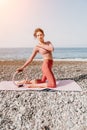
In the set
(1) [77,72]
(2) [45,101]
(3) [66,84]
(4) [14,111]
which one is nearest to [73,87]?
(3) [66,84]

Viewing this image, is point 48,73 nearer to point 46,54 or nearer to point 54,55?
point 46,54

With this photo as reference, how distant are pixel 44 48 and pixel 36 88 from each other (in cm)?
30

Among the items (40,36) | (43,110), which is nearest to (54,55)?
(40,36)

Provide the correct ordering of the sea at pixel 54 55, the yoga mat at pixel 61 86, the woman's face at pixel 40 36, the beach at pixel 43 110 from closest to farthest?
the beach at pixel 43 110, the yoga mat at pixel 61 86, the woman's face at pixel 40 36, the sea at pixel 54 55

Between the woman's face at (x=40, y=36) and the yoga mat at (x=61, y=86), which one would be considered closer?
the yoga mat at (x=61, y=86)

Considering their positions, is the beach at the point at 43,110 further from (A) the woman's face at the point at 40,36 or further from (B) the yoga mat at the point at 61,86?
(A) the woman's face at the point at 40,36

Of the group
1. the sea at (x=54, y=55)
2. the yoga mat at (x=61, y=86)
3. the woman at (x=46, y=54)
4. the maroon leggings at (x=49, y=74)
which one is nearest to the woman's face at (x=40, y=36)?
the woman at (x=46, y=54)

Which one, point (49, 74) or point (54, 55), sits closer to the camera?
point (49, 74)

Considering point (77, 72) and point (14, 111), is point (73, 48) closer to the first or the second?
point (77, 72)

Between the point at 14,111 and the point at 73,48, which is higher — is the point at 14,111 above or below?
above

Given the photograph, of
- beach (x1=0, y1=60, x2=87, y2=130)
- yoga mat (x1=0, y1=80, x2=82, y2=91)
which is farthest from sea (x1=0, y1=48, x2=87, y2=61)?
beach (x1=0, y1=60, x2=87, y2=130)

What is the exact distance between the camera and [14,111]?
78.4 inches

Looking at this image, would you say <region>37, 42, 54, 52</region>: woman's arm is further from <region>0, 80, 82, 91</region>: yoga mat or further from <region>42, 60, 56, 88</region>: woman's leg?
<region>0, 80, 82, 91</region>: yoga mat

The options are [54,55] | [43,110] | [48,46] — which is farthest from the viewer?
[54,55]
